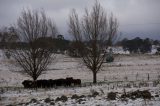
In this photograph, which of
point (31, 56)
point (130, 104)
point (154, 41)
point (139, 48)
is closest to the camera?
point (130, 104)

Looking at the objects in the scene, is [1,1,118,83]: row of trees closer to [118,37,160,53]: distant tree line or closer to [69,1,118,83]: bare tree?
[69,1,118,83]: bare tree

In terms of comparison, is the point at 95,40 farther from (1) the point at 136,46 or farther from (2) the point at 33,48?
(1) the point at 136,46

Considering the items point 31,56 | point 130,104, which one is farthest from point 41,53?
point 130,104

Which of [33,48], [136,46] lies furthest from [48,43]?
[136,46]

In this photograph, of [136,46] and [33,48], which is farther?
[136,46]

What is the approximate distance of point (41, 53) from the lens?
88.6 ft

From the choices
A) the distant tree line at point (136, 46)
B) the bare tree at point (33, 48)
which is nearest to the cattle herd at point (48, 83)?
the bare tree at point (33, 48)

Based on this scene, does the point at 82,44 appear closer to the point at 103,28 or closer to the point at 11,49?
the point at 103,28

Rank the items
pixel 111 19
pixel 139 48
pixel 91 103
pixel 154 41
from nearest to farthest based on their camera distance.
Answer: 1. pixel 91 103
2. pixel 111 19
3. pixel 139 48
4. pixel 154 41

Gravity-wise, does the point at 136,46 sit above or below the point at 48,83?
above

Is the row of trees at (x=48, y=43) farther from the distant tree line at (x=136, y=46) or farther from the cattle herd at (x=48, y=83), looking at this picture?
the distant tree line at (x=136, y=46)

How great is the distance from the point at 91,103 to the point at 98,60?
15.0 metres

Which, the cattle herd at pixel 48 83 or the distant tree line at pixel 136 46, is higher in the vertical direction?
the distant tree line at pixel 136 46

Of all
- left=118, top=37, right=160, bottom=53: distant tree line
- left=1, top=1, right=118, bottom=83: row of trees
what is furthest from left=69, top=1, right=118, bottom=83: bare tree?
left=118, top=37, right=160, bottom=53: distant tree line
